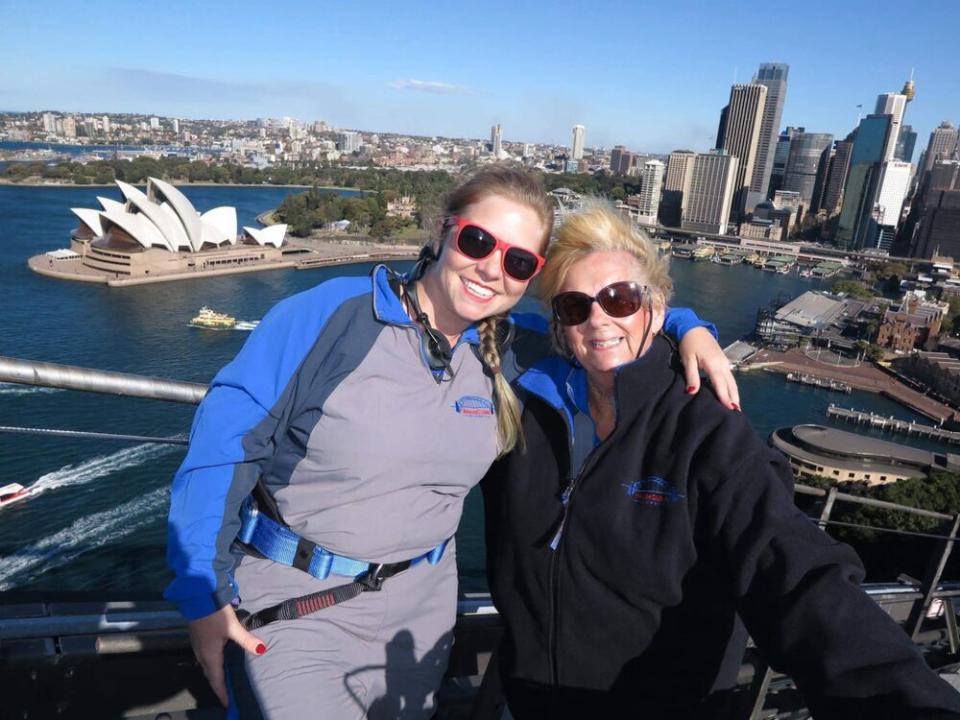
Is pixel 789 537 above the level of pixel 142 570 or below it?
above

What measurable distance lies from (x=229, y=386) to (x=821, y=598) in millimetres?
376

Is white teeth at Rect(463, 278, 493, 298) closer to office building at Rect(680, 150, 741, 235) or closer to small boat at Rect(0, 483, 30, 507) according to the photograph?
small boat at Rect(0, 483, 30, 507)

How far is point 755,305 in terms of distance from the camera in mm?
16047

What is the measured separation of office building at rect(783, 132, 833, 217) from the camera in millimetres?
34250

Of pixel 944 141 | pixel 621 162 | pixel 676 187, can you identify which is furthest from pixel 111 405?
pixel 944 141

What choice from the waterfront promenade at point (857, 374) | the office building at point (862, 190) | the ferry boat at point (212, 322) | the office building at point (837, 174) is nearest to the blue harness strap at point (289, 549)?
the ferry boat at point (212, 322)

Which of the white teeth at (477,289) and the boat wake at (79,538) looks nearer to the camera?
the white teeth at (477,289)

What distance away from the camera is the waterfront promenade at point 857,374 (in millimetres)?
10227

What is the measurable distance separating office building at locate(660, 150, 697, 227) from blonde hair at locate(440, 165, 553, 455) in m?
29.6

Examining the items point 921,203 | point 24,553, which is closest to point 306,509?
point 24,553

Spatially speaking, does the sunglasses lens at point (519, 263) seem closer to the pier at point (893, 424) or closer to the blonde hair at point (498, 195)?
the blonde hair at point (498, 195)

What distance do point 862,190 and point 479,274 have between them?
105 feet

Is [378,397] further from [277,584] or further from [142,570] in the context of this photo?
[142,570]

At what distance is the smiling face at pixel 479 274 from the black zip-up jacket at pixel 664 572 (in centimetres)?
7
